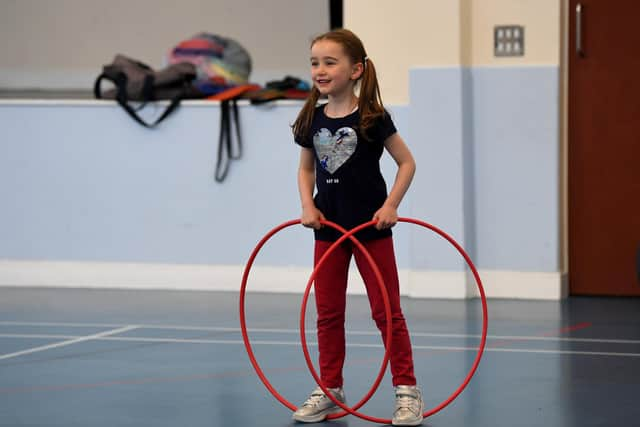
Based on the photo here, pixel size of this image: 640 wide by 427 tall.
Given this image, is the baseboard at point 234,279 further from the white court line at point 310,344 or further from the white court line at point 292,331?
the white court line at point 310,344

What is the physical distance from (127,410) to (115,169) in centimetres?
376

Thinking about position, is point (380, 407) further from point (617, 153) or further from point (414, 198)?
point (617, 153)

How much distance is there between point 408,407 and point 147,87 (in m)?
4.22

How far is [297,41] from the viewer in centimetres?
1564

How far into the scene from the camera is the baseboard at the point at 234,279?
722 centimetres

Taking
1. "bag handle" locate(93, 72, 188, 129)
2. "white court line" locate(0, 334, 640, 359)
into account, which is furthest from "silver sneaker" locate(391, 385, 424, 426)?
"bag handle" locate(93, 72, 188, 129)

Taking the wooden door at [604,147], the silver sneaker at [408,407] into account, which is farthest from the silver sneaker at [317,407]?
the wooden door at [604,147]

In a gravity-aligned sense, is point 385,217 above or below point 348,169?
below

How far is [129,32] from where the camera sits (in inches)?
646

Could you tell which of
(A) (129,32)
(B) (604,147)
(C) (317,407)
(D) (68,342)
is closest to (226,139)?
(D) (68,342)

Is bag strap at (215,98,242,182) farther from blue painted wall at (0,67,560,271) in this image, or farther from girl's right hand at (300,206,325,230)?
girl's right hand at (300,206,325,230)

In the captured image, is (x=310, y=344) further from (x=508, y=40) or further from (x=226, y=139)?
(x=508, y=40)

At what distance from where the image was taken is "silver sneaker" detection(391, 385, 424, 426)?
Answer: 13.1 feet

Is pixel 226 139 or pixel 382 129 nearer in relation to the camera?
pixel 382 129
